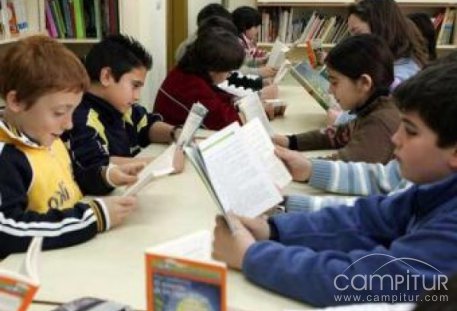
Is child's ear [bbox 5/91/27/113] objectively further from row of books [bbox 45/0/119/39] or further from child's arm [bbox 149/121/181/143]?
row of books [bbox 45/0/119/39]

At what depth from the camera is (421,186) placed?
106cm

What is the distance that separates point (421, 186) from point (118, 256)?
0.61 meters

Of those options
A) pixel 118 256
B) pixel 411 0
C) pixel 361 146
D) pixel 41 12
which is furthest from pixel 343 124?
pixel 411 0

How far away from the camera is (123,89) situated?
1894mm

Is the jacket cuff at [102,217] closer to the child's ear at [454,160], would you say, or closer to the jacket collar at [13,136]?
the jacket collar at [13,136]

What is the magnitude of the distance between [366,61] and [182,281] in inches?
50.9

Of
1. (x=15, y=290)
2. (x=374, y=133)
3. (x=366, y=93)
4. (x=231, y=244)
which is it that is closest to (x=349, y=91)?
(x=366, y=93)

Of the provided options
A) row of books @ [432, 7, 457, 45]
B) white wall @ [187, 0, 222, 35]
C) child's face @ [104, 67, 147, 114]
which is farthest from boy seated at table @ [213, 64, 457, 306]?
row of books @ [432, 7, 457, 45]

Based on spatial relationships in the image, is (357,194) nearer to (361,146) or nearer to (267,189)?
(361,146)

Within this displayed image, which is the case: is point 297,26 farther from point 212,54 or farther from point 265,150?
point 265,150

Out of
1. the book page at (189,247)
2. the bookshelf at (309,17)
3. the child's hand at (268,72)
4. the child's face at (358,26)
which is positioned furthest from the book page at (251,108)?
the bookshelf at (309,17)

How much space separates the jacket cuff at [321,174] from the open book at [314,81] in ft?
3.37

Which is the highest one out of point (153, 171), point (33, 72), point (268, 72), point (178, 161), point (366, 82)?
point (33, 72)

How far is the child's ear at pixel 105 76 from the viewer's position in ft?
6.17
